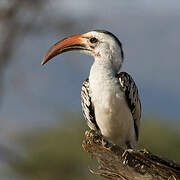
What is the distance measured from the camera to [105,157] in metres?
5.79

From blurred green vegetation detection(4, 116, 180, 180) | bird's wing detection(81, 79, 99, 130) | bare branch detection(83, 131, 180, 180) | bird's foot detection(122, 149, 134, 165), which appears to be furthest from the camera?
blurred green vegetation detection(4, 116, 180, 180)

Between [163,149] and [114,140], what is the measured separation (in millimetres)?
12552

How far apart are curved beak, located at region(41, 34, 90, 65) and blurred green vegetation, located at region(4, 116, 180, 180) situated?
36.7 feet

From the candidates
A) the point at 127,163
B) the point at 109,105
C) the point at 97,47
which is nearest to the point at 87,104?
the point at 109,105

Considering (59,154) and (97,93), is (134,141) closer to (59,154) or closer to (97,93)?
(97,93)

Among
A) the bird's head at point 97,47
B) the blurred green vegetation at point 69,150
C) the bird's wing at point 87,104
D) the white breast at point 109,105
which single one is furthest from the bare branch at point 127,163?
the blurred green vegetation at point 69,150

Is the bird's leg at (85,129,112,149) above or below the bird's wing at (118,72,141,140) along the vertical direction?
below

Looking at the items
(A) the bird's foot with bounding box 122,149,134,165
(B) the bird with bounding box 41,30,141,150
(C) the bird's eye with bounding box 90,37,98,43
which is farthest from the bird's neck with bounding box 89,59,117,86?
(A) the bird's foot with bounding box 122,149,134,165

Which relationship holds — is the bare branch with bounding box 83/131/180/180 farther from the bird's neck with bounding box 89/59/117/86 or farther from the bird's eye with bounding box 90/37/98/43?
the bird's eye with bounding box 90/37/98/43

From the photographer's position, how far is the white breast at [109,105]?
22.4ft

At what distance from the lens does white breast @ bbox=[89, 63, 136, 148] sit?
269 inches

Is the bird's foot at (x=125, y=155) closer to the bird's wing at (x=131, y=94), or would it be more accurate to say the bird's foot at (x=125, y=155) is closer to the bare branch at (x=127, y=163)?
the bare branch at (x=127, y=163)

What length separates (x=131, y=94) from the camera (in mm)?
7020

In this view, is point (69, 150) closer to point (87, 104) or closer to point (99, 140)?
point (87, 104)
